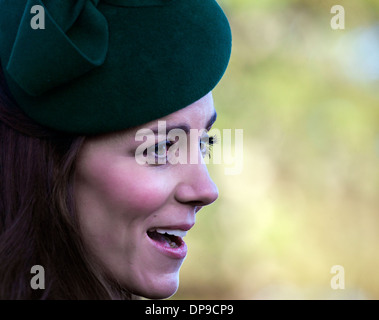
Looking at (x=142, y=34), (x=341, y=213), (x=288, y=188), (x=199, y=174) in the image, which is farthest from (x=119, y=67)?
(x=341, y=213)

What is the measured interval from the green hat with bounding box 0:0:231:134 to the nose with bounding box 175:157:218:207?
214 mm

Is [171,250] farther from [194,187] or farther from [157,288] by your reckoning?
[194,187]

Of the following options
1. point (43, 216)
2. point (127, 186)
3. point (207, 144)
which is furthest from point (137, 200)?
point (207, 144)

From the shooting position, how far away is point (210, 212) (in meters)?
5.88

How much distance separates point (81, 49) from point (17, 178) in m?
0.47

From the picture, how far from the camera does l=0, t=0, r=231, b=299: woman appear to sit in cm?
170

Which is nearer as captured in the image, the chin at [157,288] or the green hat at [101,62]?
the green hat at [101,62]

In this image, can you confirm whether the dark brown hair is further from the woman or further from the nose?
the nose

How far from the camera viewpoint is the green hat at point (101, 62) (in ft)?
5.50

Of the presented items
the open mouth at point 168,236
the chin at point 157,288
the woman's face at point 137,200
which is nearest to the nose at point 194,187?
the woman's face at point 137,200

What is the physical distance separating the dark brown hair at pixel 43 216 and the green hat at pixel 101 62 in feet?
0.26

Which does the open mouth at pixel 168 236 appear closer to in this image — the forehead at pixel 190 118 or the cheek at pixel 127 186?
the cheek at pixel 127 186

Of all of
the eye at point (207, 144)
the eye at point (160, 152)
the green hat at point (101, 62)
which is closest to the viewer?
the green hat at point (101, 62)

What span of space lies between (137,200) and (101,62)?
1.45 feet
